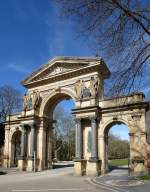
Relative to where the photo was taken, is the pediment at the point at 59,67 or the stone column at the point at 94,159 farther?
the pediment at the point at 59,67

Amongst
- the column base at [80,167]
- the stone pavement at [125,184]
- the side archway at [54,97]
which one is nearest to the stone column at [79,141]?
the column base at [80,167]

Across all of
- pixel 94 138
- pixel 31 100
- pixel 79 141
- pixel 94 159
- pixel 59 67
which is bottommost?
pixel 94 159

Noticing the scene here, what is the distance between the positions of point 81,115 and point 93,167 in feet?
16.2

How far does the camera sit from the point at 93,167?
25094mm

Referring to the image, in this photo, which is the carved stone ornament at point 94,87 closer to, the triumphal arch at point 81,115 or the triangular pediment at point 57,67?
the triumphal arch at point 81,115

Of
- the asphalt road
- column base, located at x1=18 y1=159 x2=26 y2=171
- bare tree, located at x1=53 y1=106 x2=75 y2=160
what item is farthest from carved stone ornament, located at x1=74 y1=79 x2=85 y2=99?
bare tree, located at x1=53 y1=106 x2=75 y2=160

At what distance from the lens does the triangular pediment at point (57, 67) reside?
28656 millimetres

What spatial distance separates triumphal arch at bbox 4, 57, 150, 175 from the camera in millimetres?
24719

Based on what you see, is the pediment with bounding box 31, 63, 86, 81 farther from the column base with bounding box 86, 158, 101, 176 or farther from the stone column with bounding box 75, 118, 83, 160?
the column base with bounding box 86, 158, 101, 176

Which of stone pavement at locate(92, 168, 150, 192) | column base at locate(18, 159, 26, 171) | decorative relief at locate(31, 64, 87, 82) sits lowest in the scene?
column base at locate(18, 159, 26, 171)

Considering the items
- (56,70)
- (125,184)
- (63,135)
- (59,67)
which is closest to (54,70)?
(56,70)

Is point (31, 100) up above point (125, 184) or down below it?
above

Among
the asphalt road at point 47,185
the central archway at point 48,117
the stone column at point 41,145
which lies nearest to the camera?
the asphalt road at point 47,185

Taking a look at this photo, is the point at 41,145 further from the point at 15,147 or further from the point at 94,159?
the point at 94,159
